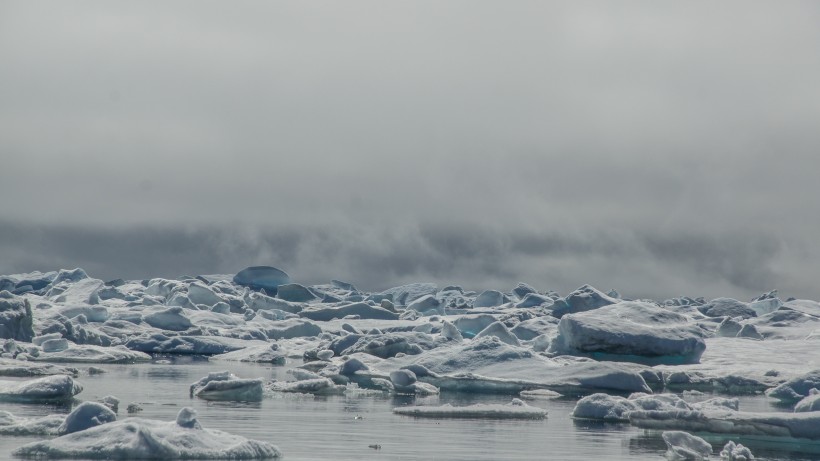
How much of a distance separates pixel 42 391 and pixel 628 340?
1408 cm

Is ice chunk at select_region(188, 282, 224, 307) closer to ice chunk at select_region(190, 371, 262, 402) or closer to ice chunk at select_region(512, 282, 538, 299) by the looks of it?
ice chunk at select_region(512, 282, 538, 299)

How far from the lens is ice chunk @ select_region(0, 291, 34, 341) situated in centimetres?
2678

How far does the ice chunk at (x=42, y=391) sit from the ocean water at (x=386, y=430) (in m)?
0.57

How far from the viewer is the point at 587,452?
1013 cm

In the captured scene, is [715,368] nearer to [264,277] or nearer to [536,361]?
[536,361]

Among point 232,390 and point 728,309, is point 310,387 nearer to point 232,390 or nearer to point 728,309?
point 232,390

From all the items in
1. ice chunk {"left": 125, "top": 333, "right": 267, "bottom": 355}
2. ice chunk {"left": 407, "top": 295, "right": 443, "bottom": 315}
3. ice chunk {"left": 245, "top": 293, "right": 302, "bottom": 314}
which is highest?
ice chunk {"left": 407, "top": 295, "right": 443, "bottom": 315}

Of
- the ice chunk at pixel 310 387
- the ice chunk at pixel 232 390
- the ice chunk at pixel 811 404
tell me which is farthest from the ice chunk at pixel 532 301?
the ice chunk at pixel 811 404

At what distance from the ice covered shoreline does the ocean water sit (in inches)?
29.3

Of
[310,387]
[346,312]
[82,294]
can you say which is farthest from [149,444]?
[346,312]

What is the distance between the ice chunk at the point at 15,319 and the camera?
26.8m

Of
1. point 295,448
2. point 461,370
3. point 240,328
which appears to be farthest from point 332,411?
point 240,328

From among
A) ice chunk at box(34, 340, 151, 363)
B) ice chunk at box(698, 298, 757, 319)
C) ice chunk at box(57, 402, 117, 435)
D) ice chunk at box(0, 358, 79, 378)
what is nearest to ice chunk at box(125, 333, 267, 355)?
ice chunk at box(34, 340, 151, 363)

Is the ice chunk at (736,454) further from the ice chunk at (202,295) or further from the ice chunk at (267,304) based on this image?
the ice chunk at (267,304)
